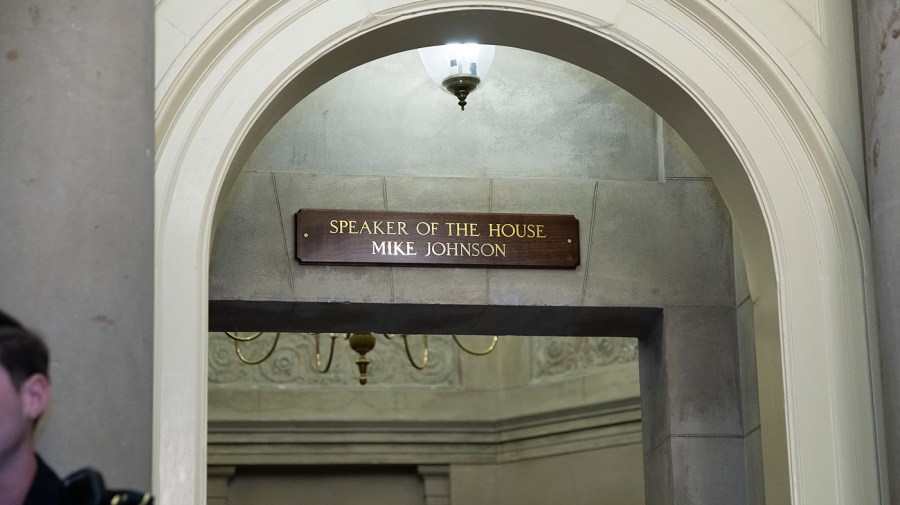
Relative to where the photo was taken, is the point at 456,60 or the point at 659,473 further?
the point at 659,473

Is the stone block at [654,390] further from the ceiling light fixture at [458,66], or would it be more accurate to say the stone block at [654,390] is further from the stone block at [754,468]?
the ceiling light fixture at [458,66]

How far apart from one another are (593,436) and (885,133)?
5.96m

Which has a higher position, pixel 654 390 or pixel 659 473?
pixel 654 390

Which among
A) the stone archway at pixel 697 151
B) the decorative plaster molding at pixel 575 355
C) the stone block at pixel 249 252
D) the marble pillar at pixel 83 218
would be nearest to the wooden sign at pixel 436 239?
the stone block at pixel 249 252

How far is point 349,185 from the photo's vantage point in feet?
24.1

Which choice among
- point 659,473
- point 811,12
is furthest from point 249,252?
point 811,12

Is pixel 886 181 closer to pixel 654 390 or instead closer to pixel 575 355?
pixel 654 390

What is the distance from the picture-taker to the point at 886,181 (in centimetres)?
558

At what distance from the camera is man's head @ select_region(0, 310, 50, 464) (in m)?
3.98

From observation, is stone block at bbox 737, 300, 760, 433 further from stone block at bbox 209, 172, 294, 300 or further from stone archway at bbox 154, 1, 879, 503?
stone block at bbox 209, 172, 294, 300

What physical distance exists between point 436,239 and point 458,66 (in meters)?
0.80

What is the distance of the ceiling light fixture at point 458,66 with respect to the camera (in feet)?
23.5

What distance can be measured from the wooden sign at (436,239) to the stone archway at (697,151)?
128 centimetres

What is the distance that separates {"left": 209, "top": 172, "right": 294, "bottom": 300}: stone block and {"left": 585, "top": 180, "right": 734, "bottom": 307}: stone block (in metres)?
1.45
